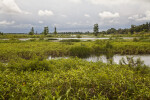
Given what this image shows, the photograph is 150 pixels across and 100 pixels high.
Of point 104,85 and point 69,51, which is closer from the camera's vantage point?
point 104,85

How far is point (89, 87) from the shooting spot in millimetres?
3996

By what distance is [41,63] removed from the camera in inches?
265

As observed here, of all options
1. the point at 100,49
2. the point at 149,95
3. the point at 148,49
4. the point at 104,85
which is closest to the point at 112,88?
the point at 104,85

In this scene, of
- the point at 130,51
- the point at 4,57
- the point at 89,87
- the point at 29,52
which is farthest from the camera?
the point at 130,51

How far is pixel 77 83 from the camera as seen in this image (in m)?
4.05

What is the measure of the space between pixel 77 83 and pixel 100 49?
593 inches

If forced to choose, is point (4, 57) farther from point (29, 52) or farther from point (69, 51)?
point (69, 51)

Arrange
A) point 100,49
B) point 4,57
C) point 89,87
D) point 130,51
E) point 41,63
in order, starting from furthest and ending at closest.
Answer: point 100,49
point 130,51
point 4,57
point 41,63
point 89,87

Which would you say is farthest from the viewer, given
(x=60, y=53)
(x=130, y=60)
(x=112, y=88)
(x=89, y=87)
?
(x=60, y=53)

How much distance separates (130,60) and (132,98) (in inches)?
210

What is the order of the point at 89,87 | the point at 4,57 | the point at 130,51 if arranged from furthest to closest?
1. the point at 130,51
2. the point at 4,57
3. the point at 89,87

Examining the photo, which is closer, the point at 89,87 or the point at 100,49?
the point at 89,87

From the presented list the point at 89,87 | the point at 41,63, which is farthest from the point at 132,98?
the point at 41,63

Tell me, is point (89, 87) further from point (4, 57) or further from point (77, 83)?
point (4, 57)
